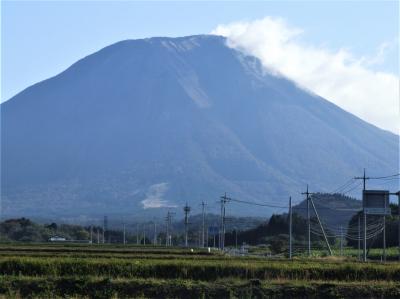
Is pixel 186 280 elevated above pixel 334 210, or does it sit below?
below

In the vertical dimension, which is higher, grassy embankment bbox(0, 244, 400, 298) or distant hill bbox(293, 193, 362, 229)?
distant hill bbox(293, 193, 362, 229)

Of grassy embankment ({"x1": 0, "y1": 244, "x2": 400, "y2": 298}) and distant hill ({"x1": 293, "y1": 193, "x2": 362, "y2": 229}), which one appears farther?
distant hill ({"x1": 293, "y1": 193, "x2": 362, "y2": 229})

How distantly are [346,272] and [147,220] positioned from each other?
168434 mm

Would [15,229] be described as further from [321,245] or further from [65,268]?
[65,268]

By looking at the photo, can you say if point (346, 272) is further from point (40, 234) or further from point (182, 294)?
point (40, 234)

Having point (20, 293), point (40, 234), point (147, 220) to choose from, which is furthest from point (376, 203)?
point (147, 220)

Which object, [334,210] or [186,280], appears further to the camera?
[334,210]

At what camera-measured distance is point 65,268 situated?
3127 centimetres

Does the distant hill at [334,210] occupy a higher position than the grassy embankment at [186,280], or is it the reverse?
the distant hill at [334,210]

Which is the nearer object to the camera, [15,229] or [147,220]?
[15,229]

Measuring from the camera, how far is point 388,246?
83.2 meters

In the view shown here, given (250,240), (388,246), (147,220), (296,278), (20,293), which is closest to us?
(20,293)

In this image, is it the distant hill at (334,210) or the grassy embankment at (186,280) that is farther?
the distant hill at (334,210)

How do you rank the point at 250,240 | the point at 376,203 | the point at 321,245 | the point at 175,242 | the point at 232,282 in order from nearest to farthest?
the point at 232,282 → the point at 376,203 → the point at 321,245 → the point at 250,240 → the point at 175,242
